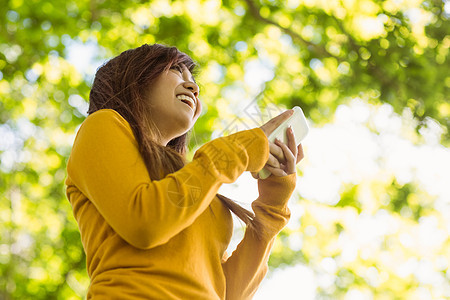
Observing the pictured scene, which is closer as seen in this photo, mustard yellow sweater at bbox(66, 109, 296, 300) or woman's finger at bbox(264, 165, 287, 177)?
mustard yellow sweater at bbox(66, 109, 296, 300)

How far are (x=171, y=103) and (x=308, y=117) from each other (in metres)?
1.95

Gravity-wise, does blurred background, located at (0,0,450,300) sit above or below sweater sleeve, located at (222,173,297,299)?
below

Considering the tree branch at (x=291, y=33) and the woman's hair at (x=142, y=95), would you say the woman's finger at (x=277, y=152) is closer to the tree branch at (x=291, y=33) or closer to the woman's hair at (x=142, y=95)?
the woman's hair at (x=142, y=95)

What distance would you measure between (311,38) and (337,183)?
84 centimetres

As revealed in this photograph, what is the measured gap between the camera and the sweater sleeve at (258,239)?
759mm

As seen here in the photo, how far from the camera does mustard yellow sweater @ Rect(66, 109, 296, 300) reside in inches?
22.4

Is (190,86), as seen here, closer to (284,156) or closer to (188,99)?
(188,99)

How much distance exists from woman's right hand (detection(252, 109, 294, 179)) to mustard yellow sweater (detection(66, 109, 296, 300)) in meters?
0.05

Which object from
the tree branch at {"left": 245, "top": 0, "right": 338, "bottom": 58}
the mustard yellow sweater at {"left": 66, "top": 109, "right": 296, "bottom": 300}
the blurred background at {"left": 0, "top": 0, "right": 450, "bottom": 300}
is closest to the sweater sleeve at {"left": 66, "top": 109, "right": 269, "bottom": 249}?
the mustard yellow sweater at {"left": 66, "top": 109, "right": 296, "bottom": 300}

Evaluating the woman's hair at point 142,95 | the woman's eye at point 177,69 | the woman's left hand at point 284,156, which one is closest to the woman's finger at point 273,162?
the woman's left hand at point 284,156

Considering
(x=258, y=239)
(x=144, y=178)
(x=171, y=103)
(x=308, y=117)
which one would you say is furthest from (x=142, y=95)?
(x=308, y=117)

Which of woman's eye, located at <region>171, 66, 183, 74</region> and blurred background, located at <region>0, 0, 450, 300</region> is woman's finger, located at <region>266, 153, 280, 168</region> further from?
blurred background, located at <region>0, 0, 450, 300</region>

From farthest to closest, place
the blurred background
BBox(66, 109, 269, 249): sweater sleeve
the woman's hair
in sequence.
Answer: the blurred background
the woman's hair
BBox(66, 109, 269, 249): sweater sleeve

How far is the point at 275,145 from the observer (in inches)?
27.3
